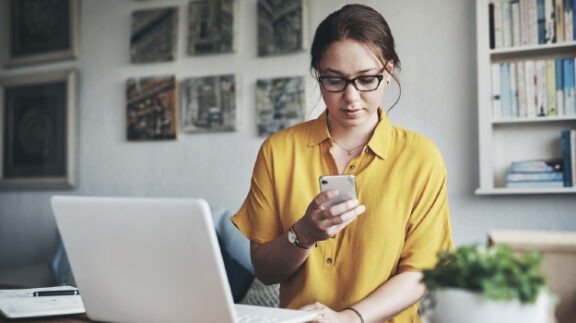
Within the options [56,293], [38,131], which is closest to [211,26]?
[38,131]

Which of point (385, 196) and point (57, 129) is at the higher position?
point (57, 129)

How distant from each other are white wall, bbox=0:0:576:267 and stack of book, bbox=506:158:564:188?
9 centimetres

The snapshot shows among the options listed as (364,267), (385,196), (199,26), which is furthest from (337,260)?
(199,26)

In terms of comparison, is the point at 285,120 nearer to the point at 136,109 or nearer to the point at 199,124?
the point at 199,124

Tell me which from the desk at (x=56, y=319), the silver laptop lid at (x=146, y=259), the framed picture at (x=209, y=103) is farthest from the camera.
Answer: the framed picture at (x=209, y=103)

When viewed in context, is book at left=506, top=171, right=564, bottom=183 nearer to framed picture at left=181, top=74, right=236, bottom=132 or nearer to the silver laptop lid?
framed picture at left=181, top=74, right=236, bottom=132

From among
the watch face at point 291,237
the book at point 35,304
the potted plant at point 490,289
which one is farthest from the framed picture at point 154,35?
the potted plant at point 490,289

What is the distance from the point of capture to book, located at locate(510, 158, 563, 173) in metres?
2.32

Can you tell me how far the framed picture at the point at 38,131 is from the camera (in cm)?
333

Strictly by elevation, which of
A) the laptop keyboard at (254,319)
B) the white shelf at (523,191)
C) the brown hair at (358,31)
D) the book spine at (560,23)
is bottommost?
the laptop keyboard at (254,319)

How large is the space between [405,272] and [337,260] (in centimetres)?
15

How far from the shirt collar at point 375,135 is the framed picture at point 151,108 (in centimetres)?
170

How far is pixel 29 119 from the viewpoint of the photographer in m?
3.50

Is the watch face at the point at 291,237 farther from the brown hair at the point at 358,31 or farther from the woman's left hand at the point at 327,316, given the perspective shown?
the brown hair at the point at 358,31
